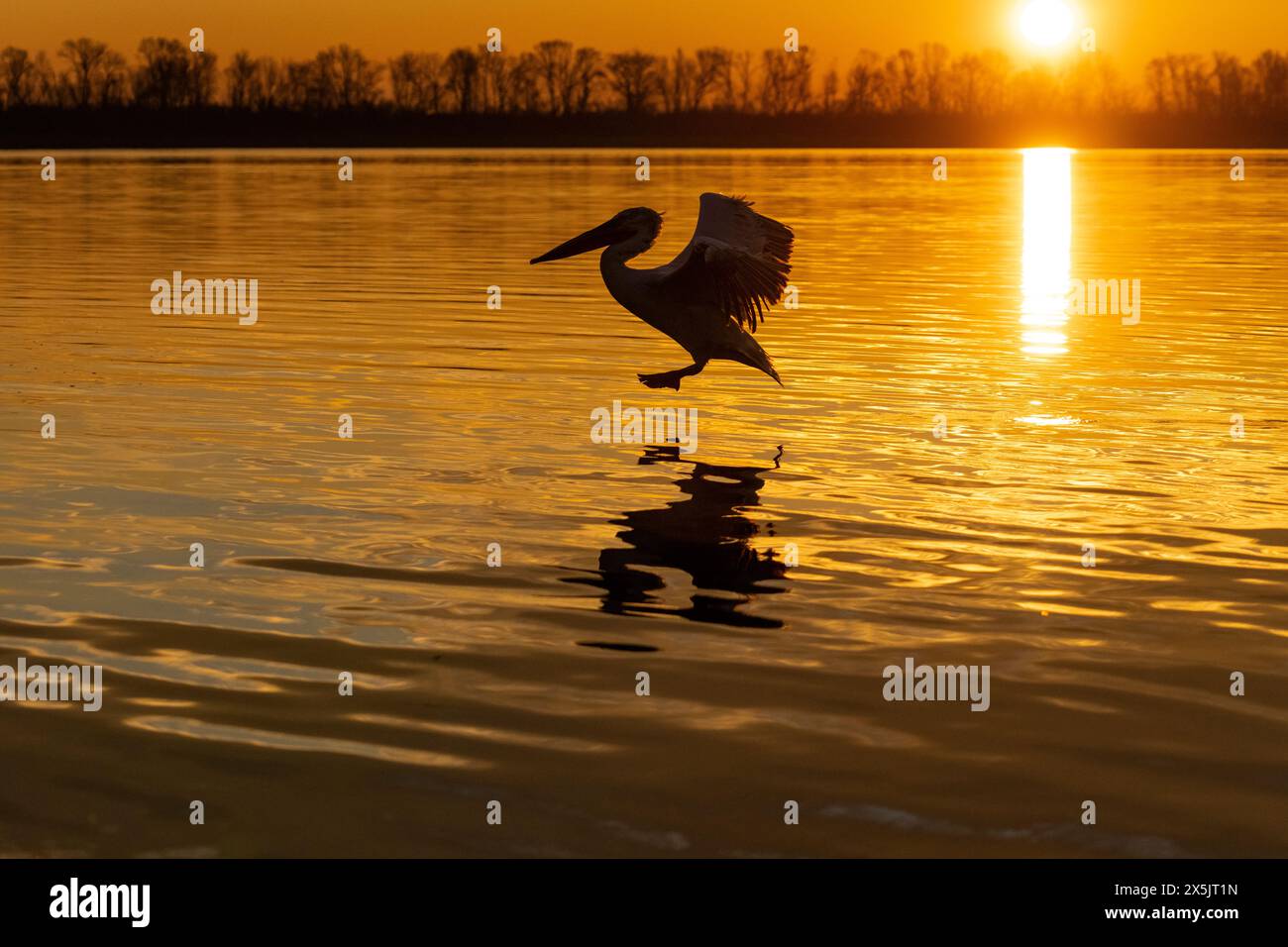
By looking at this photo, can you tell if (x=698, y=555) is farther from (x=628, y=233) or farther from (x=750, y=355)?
(x=628, y=233)

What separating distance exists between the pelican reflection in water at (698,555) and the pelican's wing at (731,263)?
1688 millimetres

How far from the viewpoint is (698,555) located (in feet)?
31.6

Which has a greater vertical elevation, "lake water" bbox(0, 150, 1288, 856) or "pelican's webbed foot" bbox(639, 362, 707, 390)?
"pelican's webbed foot" bbox(639, 362, 707, 390)

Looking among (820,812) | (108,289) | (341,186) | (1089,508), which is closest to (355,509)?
(1089,508)

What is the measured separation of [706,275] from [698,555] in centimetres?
372

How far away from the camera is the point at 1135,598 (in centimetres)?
848

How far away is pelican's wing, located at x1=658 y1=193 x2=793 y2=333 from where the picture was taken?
41.5ft

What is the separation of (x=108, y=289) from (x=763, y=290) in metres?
15.3

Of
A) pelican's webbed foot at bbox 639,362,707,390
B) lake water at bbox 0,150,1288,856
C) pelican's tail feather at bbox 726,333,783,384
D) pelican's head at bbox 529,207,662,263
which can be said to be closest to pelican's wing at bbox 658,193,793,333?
A: pelican's tail feather at bbox 726,333,783,384

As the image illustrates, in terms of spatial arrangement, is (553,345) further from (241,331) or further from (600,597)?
(600,597)

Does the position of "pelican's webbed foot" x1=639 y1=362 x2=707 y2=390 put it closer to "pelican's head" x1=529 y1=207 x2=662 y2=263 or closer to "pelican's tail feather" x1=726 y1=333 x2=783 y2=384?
"pelican's tail feather" x1=726 y1=333 x2=783 y2=384

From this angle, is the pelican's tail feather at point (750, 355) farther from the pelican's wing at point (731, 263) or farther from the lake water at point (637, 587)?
the lake water at point (637, 587)

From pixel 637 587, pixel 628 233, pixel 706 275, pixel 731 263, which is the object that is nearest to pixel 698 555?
pixel 637 587

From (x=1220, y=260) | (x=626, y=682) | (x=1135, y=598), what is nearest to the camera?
(x=626, y=682)
